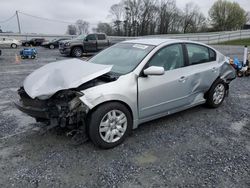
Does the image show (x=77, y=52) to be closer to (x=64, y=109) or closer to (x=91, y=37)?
(x=91, y=37)

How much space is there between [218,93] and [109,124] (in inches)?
107

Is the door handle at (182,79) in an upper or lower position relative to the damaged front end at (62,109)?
upper

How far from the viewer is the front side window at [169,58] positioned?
11.2 feet

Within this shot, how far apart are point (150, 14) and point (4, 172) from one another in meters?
58.0

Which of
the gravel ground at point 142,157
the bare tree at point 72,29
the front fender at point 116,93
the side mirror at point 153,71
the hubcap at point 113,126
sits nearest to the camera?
the gravel ground at point 142,157

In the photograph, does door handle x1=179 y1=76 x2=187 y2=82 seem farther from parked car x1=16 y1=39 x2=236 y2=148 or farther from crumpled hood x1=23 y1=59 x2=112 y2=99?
crumpled hood x1=23 y1=59 x2=112 y2=99

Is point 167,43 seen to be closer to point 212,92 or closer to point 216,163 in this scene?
point 212,92

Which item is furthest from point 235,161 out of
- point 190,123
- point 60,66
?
point 60,66

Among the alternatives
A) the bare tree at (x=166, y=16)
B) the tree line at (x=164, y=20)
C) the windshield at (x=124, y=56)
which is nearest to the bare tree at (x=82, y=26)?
the tree line at (x=164, y=20)

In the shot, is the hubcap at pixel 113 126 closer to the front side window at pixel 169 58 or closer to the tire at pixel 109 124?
the tire at pixel 109 124

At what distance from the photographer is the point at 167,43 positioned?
3.61 metres

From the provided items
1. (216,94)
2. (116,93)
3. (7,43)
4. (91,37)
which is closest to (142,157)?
(116,93)

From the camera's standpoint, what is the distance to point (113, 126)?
9.78ft

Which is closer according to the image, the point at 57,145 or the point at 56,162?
the point at 56,162
